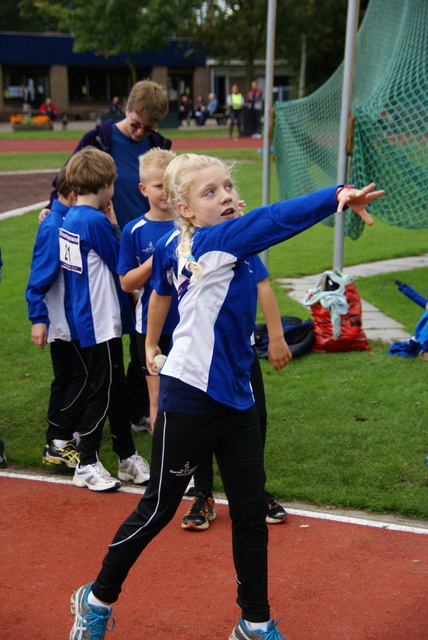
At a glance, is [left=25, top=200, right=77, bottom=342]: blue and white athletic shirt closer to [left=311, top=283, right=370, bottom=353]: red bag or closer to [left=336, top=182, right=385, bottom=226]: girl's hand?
[left=336, top=182, right=385, bottom=226]: girl's hand

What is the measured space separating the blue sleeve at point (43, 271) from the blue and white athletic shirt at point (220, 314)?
6.13ft

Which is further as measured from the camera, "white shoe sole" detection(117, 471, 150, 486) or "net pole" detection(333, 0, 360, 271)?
"net pole" detection(333, 0, 360, 271)

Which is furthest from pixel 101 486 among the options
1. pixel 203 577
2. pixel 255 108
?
pixel 255 108

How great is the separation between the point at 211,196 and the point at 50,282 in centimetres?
201

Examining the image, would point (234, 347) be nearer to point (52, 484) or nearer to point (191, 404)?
point (191, 404)

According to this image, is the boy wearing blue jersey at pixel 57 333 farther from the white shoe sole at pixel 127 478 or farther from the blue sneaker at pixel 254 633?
the blue sneaker at pixel 254 633

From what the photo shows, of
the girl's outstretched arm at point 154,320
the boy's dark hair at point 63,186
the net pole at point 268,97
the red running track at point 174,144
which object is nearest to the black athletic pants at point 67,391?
the boy's dark hair at point 63,186

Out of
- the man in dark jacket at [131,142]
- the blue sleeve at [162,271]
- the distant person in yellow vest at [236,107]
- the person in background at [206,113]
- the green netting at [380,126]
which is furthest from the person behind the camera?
the person in background at [206,113]

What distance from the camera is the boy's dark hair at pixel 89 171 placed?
443 centimetres

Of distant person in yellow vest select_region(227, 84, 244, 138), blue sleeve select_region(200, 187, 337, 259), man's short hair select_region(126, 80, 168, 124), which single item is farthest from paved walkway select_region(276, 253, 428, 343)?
distant person in yellow vest select_region(227, 84, 244, 138)

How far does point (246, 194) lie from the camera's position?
57.9 feet

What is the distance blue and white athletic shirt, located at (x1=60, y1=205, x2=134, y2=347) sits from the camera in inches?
175

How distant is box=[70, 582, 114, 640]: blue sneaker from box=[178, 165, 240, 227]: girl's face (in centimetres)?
152

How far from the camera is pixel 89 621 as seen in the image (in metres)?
3.00
